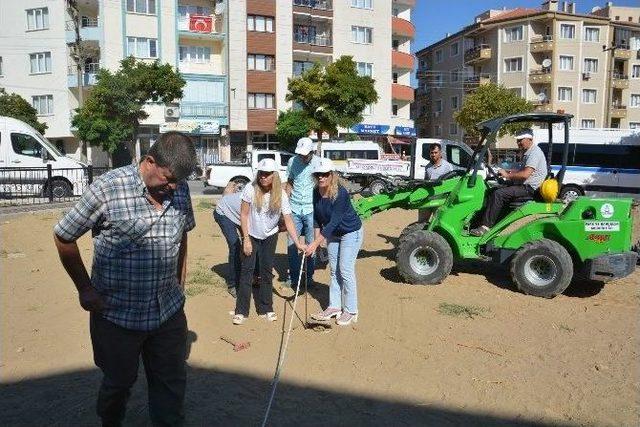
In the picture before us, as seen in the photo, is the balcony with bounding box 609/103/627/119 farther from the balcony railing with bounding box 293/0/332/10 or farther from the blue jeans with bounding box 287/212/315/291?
the blue jeans with bounding box 287/212/315/291

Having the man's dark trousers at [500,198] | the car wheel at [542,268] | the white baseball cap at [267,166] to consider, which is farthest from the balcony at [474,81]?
the white baseball cap at [267,166]

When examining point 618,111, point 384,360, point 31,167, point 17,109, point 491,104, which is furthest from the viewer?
point 618,111

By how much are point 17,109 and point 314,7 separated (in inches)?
870

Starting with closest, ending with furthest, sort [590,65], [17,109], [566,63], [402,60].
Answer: [17,109]
[402,60]
[566,63]
[590,65]

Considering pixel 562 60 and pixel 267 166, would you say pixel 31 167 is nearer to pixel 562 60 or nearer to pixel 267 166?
pixel 267 166

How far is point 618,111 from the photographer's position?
182 ft

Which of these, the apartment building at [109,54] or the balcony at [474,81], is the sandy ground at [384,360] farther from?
the balcony at [474,81]

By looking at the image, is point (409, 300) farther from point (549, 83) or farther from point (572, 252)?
point (549, 83)

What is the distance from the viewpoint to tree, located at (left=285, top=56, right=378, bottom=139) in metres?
33.5

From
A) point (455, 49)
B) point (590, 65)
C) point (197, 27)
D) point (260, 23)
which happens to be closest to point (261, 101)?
point (260, 23)

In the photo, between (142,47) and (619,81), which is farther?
(619,81)

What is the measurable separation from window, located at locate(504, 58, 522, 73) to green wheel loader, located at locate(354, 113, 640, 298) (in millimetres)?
48836

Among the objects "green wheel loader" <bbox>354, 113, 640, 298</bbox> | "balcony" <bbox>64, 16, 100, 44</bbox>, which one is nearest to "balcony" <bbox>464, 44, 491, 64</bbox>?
"balcony" <bbox>64, 16, 100, 44</bbox>

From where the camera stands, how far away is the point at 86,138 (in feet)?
109
